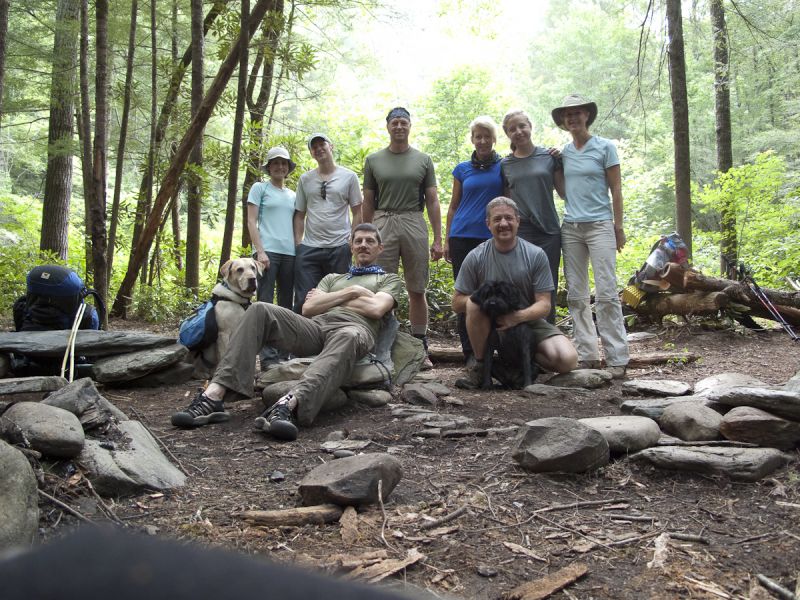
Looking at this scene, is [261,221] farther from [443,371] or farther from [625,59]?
[625,59]

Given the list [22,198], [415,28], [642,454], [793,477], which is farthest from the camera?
[22,198]

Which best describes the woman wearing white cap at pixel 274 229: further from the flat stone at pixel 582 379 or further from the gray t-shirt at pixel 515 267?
the flat stone at pixel 582 379

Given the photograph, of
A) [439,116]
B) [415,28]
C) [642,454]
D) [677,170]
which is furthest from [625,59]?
[642,454]

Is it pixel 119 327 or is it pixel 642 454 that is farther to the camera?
pixel 119 327

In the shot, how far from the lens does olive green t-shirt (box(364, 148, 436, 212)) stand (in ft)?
18.8

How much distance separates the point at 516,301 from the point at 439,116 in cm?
1792

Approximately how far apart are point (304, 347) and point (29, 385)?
69.5 inches

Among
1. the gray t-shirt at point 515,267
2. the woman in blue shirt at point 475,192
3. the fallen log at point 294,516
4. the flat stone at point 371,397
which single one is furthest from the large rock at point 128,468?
the woman in blue shirt at point 475,192

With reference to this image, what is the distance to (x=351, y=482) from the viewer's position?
2746mm

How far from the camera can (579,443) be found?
3.08 meters

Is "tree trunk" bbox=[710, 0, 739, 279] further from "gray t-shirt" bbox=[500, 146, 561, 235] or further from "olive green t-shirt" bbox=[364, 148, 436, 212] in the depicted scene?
"olive green t-shirt" bbox=[364, 148, 436, 212]

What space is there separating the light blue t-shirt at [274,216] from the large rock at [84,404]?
8.77 ft

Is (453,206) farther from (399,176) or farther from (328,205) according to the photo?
(328,205)

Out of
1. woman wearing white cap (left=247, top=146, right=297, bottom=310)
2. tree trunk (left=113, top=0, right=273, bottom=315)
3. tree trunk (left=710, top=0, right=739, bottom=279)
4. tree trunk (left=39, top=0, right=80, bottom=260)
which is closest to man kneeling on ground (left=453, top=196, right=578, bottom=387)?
woman wearing white cap (left=247, top=146, right=297, bottom=310)
